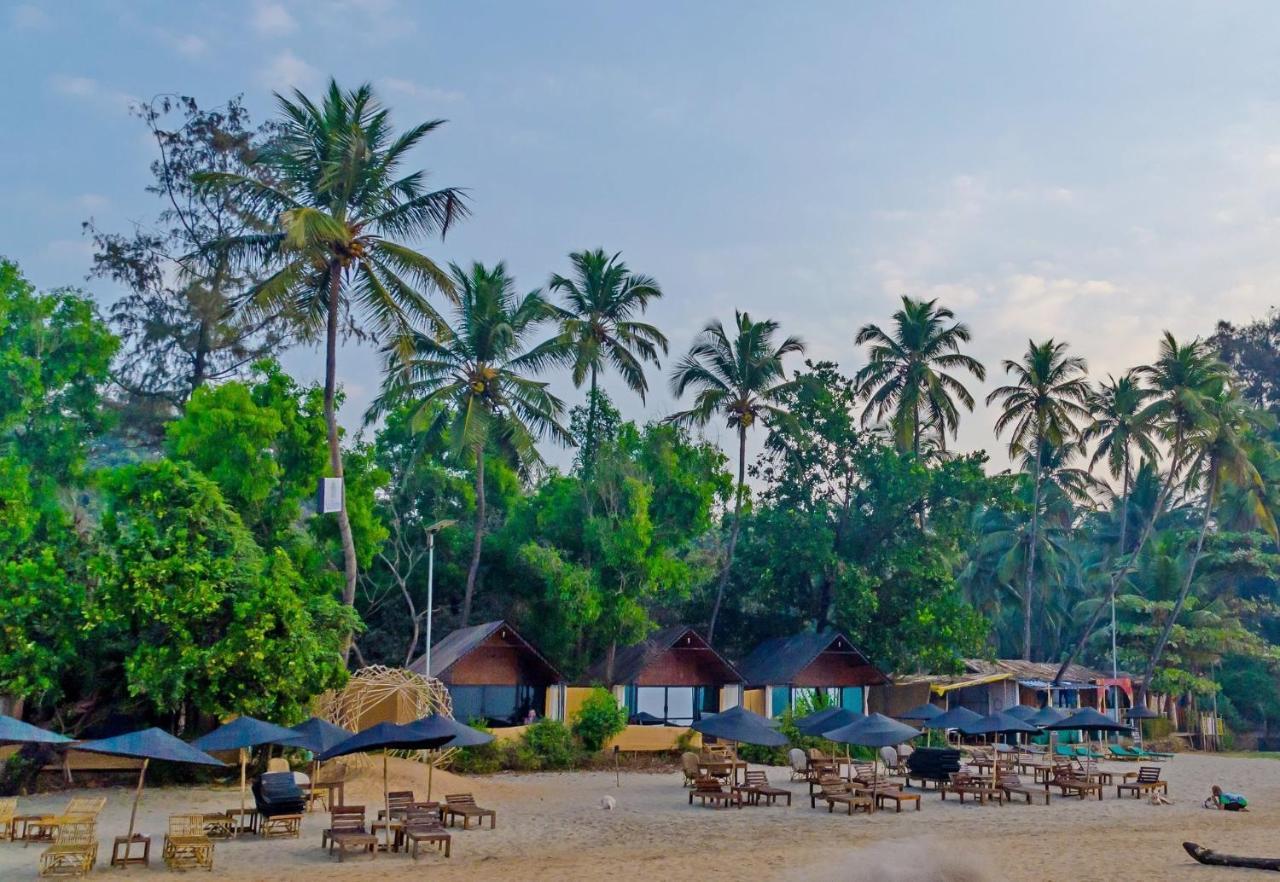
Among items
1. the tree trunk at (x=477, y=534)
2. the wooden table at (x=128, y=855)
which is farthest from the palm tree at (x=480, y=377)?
the wooden table at (x=128, y=855)

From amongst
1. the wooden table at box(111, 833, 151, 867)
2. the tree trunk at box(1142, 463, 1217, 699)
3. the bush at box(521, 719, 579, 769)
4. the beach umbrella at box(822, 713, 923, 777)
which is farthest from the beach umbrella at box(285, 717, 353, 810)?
the tree trunk at box(1142, 463, 1217, 699)

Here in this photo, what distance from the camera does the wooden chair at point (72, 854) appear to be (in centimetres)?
1273

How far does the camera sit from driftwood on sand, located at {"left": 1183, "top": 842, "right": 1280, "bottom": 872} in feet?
44.8

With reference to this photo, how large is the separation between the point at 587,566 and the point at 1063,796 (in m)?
15.9

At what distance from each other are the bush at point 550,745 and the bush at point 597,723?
0.76 metres

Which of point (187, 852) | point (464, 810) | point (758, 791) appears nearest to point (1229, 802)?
point (758, 791)

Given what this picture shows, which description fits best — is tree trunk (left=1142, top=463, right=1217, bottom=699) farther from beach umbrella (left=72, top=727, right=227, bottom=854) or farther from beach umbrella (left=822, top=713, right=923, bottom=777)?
beach umbrella (left=72, top=727, right=227, bottom=854)

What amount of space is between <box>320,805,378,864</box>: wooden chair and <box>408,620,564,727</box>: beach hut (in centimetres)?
1467

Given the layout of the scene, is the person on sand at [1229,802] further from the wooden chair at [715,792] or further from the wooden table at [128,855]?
the wooden table at [128,855]

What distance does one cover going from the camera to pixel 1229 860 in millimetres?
13828

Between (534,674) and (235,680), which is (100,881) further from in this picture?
(534,674)

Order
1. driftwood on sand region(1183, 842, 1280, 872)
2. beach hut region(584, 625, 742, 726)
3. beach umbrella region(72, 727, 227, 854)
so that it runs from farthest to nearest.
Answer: beach hut region(584, 625, 742, 726) → beach umbrella region(72, 727, 227, 854) → driftwood on sand region(1183, 842, 1280, 872)

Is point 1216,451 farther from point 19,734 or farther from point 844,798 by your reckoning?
point 19,734

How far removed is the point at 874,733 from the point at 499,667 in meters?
13.2
